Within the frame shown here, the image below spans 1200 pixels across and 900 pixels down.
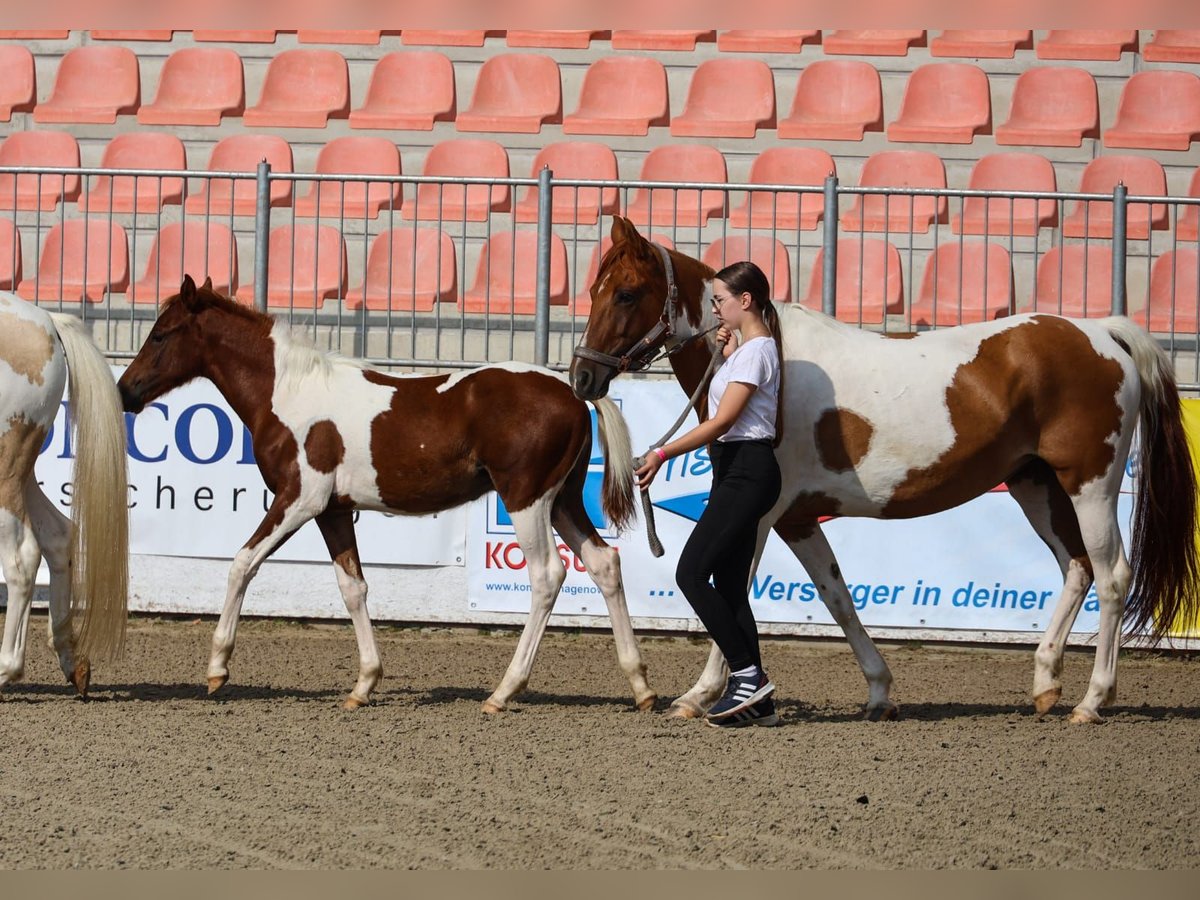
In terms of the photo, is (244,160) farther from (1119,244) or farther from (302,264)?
(1119,244)

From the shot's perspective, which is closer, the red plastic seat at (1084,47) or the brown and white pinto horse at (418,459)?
the brown and white pinto horse at (418,459)

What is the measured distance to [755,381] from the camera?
198 inches

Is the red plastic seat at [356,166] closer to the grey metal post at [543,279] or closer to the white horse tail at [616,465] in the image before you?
the grey metal post at [543,279]

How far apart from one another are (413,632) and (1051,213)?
17.3ft

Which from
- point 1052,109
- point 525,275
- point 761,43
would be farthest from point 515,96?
point 1052,109

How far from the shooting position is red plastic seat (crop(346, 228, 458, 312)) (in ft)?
29.9

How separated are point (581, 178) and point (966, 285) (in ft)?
10.4

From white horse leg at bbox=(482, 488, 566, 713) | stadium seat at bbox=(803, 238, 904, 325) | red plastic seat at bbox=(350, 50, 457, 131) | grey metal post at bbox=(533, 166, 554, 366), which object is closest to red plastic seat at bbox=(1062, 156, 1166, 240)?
stadium seat at bbox=(803, 238, 904, 325)

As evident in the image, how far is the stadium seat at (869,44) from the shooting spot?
38.9 feet

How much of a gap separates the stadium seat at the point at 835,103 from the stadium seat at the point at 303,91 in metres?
3.86

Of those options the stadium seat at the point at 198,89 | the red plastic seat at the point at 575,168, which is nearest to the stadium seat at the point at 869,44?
the red plastic seat at the point at 575,168

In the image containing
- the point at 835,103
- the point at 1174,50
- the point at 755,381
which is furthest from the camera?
the point at 835,103

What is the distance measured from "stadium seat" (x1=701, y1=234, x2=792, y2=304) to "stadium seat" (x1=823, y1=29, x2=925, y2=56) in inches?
127

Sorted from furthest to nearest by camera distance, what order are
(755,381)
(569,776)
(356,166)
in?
1. (356,166)
2. (755,381)
3. (569,776)
